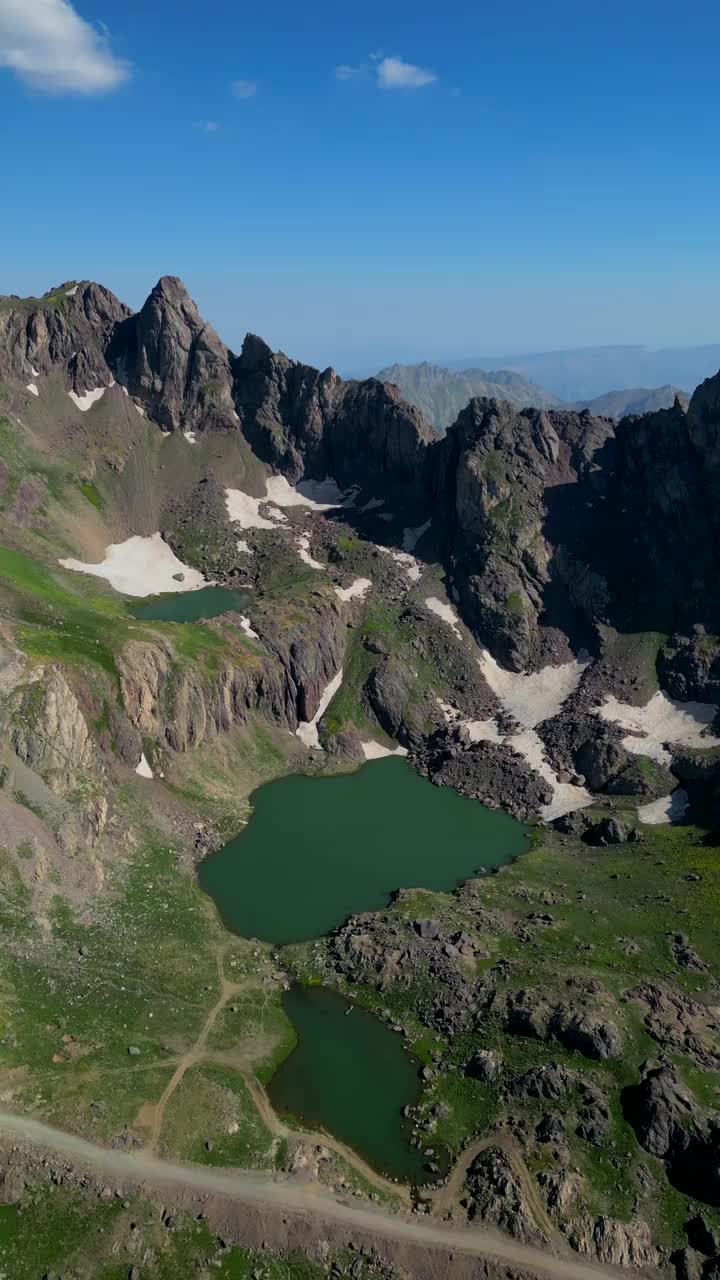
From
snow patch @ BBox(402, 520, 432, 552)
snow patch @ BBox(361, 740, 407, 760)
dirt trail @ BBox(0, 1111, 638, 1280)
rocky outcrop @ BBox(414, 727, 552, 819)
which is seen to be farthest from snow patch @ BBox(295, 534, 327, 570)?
dirt trail @ BBox(0, 1111, 638, 1280)

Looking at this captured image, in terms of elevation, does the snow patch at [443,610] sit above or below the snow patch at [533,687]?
above

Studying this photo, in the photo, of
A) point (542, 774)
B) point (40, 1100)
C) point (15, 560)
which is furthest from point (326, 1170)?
point (15, 560)

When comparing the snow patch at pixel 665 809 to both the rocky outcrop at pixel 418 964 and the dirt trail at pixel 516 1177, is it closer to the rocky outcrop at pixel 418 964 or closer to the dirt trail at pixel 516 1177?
the rocky outcrop at pixel 418 964

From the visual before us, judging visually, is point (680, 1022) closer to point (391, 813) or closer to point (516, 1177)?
point (516, 1177)

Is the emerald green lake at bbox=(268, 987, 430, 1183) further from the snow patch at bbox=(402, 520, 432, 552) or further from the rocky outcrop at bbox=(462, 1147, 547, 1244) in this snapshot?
the snow patch at bbox=(402, 520, 432, 552)

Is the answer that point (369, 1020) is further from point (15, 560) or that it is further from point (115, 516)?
point (115, 516)

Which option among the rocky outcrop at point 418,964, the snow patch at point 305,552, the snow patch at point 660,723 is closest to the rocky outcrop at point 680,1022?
the rocky outcrop at point 418,964

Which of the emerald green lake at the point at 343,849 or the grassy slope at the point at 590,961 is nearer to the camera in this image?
the grassy slope at the point at 590,961
